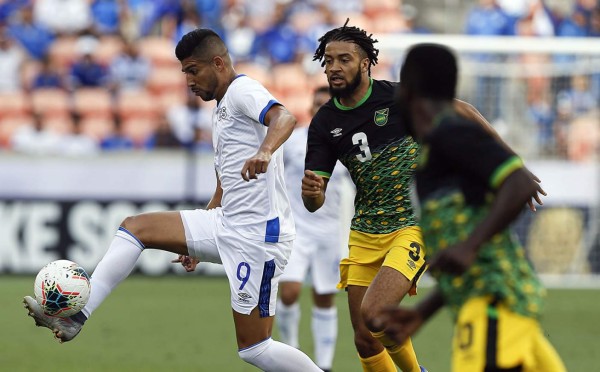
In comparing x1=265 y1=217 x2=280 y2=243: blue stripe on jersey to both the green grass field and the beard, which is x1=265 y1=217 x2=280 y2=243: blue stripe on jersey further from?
the green grass field

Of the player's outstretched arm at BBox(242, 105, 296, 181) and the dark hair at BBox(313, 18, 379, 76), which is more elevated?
the dark hair at BBox(313, 18, 379, 76)

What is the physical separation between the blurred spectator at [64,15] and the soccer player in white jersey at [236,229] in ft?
45.2

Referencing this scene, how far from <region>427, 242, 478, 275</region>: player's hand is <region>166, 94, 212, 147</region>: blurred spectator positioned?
44.5ft

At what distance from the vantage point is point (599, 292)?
17.6m

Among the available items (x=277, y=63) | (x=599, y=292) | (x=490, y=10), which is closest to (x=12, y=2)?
(x=277, y=63)

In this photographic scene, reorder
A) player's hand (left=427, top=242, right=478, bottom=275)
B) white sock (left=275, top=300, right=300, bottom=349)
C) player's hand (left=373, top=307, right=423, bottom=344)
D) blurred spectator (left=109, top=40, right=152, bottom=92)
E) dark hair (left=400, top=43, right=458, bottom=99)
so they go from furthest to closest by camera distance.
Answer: blurred spectator (left=109, top=40, right=152, bottom=92), white sock (left=275, top=300, right=300, bottom=349), dark hair (left=400, top=43, right=458, bottom=99), player's hand (left=373, top=307, right=423, bottom=344), player's hand (left=427, top=242, right=478, bottom=275)

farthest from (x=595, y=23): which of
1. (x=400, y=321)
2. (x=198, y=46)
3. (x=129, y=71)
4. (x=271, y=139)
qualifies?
(x=400, y=321)

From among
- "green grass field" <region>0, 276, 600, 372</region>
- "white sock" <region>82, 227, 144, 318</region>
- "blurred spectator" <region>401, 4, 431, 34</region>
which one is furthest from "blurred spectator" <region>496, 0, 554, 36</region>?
"white sock" <region>82, 227, 144, 318</region>

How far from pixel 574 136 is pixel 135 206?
719 centimetres

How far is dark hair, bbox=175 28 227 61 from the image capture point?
6875mm

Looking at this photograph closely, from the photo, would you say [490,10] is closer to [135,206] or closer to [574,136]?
[574,136]

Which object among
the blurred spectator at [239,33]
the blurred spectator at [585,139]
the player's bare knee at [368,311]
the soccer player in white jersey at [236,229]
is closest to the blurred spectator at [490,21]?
the blurred spectator at [585,139]

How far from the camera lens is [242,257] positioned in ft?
22.4

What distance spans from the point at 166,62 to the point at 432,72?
15.4 meters
